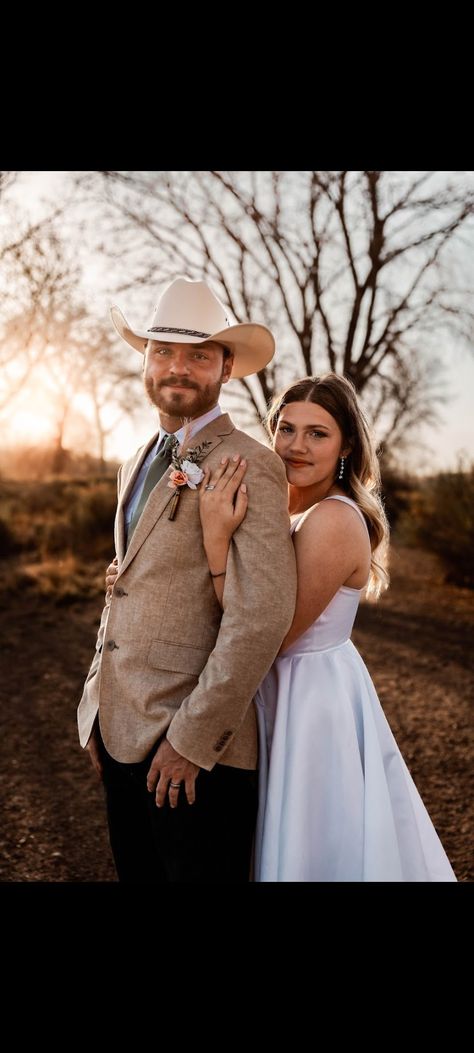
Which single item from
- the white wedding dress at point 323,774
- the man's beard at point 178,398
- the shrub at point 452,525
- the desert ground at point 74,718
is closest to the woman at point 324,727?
the white wedding dress at point 323,774

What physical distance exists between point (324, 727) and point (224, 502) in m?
0.77

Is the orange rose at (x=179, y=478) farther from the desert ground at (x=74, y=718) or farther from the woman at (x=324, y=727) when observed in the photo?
the desert ground at (x=74, y=718)

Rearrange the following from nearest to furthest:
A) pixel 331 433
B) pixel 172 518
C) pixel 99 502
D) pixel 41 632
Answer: pixel 172 518 < pixel 331 433 < pixel 41 632 < pixel 99 502

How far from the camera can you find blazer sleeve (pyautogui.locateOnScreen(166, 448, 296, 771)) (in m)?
2.09

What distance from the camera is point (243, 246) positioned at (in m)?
11.6

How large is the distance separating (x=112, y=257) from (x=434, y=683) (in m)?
7.70

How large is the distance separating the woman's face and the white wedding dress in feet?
0.50

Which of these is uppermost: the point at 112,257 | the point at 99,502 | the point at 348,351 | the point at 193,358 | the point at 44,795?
the point at 112,257

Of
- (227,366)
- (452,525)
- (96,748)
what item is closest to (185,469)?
(227,366)

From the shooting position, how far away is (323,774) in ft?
7.89

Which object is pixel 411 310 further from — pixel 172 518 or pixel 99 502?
pixel 172 518

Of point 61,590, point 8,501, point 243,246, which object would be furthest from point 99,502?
point 243,246

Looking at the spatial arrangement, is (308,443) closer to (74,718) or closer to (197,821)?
(197,821)

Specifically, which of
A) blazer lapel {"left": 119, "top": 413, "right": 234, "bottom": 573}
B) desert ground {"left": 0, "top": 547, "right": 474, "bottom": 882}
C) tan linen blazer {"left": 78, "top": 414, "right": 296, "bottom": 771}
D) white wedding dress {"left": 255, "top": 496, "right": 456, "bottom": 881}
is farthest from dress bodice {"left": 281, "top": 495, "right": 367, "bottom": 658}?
desert ground {"left": 0, "top": 547, "right": 474, "bottom": 882}
